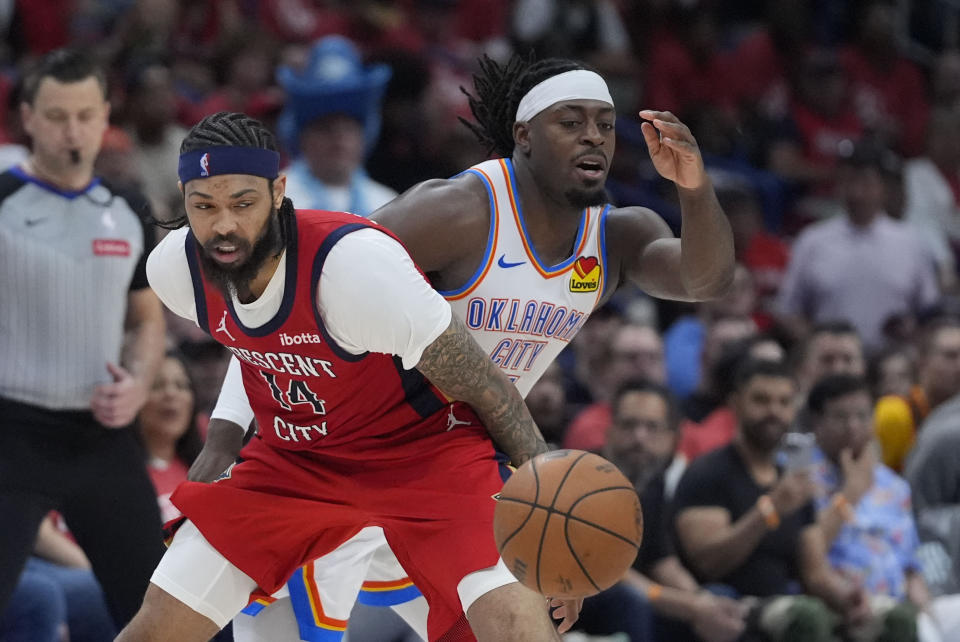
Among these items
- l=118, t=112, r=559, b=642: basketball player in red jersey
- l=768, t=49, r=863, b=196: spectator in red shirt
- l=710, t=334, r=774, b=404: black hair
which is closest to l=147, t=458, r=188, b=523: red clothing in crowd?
l=118, t=112, r=559, b=642: basketball player in red jersey

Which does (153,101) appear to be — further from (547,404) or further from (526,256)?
(526,256)

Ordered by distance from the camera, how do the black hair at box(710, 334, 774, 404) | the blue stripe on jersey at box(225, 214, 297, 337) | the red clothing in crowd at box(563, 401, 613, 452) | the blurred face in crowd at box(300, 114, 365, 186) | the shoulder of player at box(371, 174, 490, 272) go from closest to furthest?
the blue stripe on jersey at box(225, 214, 297, 337) → the shoulder of player at box(371, 174, 490, 272) → the red clothing in crowd at box(563, 401, 613, 452) → the black hair at box(710, 334, 774, 404) → the blurred face in crowd at box(300, 114, 365, 186)

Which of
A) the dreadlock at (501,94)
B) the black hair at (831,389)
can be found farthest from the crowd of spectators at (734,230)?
the dreadlock at (501,94)

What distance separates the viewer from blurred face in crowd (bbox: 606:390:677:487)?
6.52 metres

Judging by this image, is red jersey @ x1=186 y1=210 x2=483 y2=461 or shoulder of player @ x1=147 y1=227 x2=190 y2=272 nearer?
red jersey @ x1=186 y1=210 x2=483 y2=461

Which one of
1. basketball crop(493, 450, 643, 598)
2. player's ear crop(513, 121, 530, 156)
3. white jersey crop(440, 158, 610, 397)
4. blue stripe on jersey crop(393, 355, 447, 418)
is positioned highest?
player's ear crop(513, 121, 530, 156)

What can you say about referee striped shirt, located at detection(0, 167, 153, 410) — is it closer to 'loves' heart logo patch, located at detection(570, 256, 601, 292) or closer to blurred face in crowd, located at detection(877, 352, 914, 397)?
'loves' heart logo patch, located at detection(570, 256, 601, 292)

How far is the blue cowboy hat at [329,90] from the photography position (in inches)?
304

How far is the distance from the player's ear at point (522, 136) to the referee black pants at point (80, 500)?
170cm

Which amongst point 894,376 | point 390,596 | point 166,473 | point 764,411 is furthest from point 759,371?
point 390,596

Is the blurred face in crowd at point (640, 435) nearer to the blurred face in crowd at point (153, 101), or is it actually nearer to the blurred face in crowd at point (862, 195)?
the blurred face in crowd at point (862, 195)

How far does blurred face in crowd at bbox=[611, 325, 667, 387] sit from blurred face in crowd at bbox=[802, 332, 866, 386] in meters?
0.81

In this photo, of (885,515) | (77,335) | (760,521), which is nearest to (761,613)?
(760,521)

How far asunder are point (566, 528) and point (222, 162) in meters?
1.27
